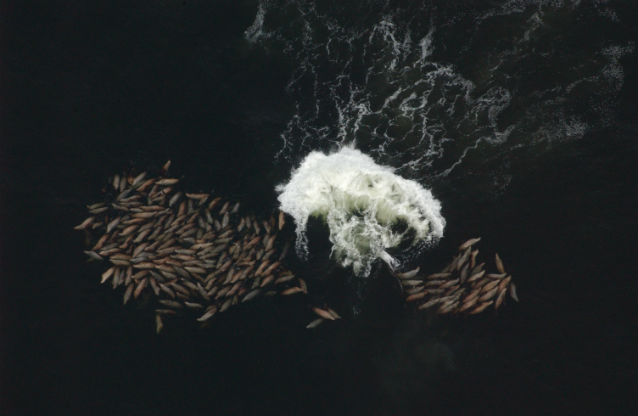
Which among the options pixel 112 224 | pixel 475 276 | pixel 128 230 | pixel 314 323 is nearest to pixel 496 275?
pixel 475 276

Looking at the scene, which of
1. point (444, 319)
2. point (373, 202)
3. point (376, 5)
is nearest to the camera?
point (444, 319)

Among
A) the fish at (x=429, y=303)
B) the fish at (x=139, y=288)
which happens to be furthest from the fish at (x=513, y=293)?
the fish at (x=139, y=288)

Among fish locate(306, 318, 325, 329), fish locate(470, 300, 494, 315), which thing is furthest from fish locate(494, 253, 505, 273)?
fish locate(306, 318, 325, 329)

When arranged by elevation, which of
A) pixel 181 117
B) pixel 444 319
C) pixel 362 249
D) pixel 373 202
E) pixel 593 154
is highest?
pixel 181 117

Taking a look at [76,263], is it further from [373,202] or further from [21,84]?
[373,202]

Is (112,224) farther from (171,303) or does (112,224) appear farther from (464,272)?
(464,272)

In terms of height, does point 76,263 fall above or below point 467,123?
below

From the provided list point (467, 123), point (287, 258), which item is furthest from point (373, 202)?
point (467, 123)
